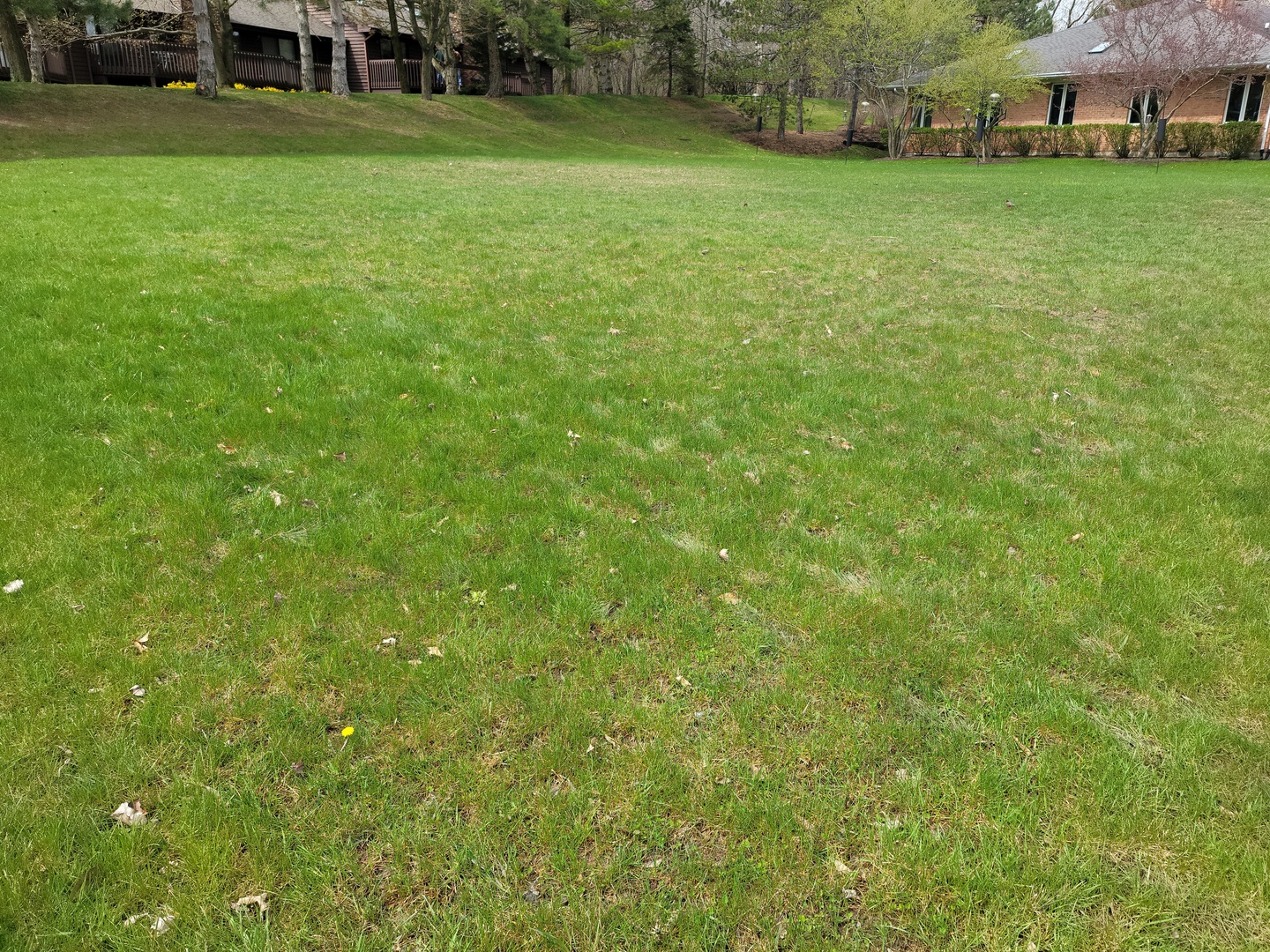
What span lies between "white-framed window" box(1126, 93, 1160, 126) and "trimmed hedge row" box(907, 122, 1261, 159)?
40.7 inches

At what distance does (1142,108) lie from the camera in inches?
1320

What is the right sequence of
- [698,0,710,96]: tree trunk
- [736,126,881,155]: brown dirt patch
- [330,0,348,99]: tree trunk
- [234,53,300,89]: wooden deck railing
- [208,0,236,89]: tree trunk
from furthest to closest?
[698,0,710,96]: tree trunk → [736,126,881,155]: brown dirt patch → [234,53,300,89]: wooden deck railing → [208,0,236,89]: tree trunk → [330,0,348,99]: tree trunk

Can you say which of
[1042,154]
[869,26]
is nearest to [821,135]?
[869,26]

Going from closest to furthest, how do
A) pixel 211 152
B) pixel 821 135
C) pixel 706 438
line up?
pixel 706 438, pixel 211 152, pixel 821 135

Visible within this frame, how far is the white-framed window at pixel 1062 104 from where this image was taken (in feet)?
125

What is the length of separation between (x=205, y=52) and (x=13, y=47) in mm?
5748

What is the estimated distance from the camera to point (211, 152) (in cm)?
2173

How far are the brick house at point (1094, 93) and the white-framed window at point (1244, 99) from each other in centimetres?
4

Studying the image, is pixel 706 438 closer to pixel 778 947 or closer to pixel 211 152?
pixel 778 947

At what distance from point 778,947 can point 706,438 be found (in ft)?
11.4

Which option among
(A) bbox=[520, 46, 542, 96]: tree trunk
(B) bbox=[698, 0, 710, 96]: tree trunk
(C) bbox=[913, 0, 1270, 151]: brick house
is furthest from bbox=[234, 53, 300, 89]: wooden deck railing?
(C) bbox=[913, 0, 1270, 151]: brick house

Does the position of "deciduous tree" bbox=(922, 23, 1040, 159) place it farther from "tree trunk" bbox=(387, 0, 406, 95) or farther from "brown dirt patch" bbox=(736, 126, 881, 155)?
"tree trunk" bbox=(387, 0, 406, 95)

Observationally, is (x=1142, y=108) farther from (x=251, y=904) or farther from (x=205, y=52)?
(x=251, y=904)

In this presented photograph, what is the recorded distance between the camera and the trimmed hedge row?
3158 centimetres
